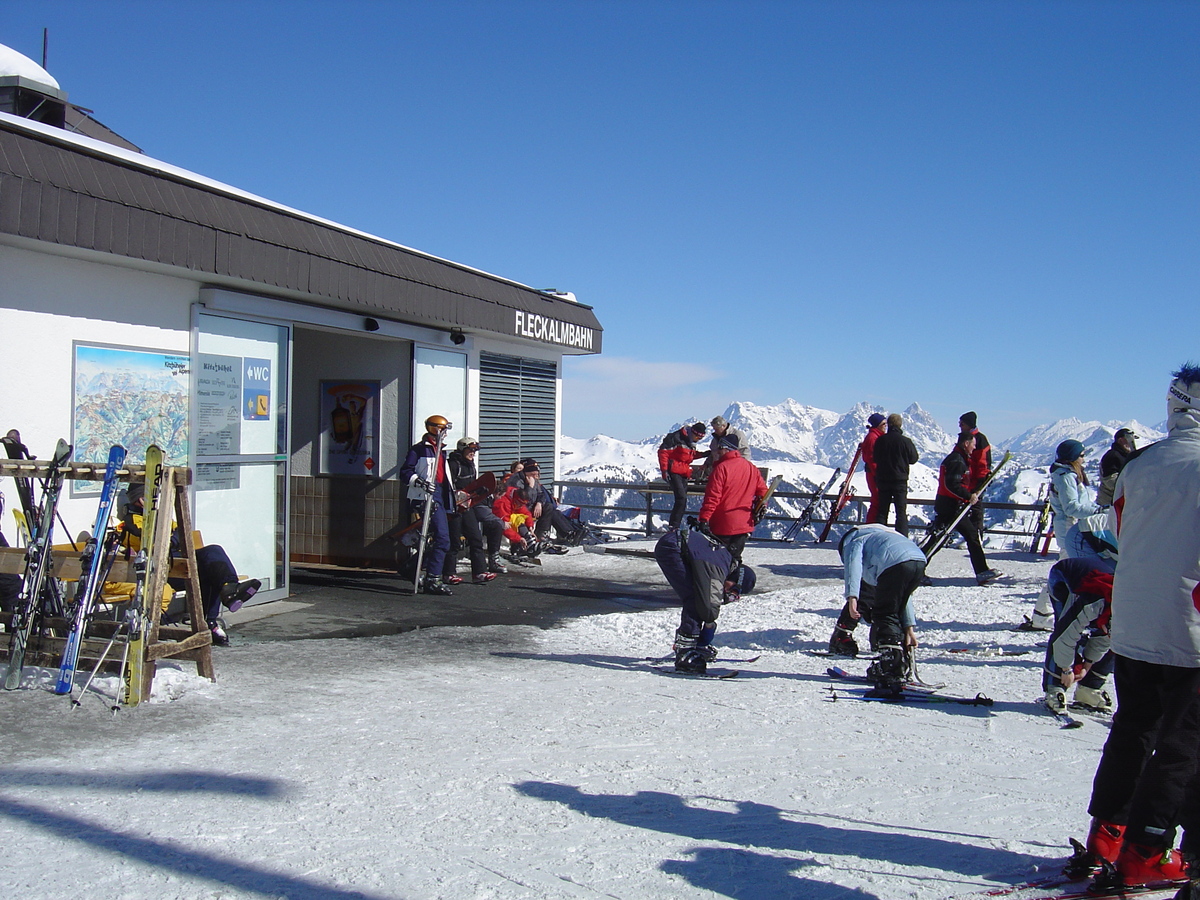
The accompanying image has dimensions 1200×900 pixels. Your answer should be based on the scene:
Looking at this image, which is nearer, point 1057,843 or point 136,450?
point 1057,843

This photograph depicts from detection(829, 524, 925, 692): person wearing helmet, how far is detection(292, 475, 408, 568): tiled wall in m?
6.22

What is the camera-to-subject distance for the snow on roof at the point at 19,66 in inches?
473

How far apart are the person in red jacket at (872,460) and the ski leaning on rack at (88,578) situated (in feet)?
26.6

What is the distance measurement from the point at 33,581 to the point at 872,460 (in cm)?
932

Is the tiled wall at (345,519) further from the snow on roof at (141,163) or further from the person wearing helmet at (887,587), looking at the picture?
the person wearing helmet at (887,587)

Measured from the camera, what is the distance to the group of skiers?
33.6ft

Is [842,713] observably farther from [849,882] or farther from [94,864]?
[94,864]

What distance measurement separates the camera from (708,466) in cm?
1480

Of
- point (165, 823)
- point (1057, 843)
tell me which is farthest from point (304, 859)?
point (1057, 843)

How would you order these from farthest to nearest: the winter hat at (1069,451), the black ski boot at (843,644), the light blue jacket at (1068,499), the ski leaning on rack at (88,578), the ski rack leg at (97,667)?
the winter hat at (1069,451) < the black ski boot at (843,644) < the light blue jacket at (1068,499) < the ski leaning on rack at (88,578) < the ski rack leg at (97,667)

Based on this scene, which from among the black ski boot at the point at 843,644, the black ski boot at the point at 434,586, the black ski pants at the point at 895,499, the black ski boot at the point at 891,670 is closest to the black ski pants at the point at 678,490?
the black ski pants at the point at 895,499

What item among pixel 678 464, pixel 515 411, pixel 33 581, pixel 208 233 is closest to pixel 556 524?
pixel 515 411

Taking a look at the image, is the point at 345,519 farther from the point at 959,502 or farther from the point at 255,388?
the point at 959,502

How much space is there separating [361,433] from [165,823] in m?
8.21
